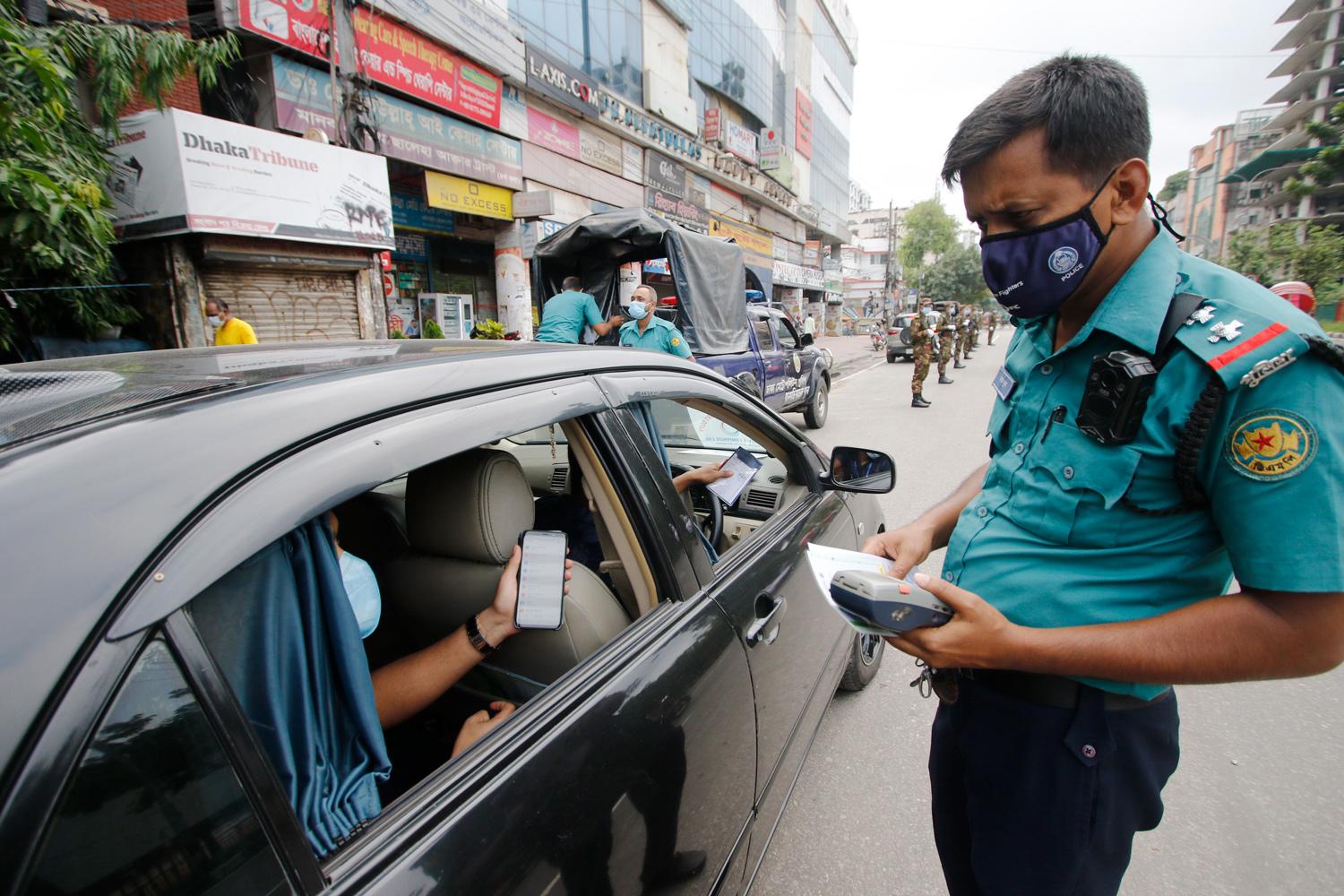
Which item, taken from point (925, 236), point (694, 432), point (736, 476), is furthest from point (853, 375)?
point (925, 236)

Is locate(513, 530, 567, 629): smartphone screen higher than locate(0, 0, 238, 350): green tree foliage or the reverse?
the reverse

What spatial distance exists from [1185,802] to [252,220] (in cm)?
927

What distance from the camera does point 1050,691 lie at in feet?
3.69

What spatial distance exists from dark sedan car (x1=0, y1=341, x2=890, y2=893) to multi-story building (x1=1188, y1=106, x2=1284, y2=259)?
6376 cm

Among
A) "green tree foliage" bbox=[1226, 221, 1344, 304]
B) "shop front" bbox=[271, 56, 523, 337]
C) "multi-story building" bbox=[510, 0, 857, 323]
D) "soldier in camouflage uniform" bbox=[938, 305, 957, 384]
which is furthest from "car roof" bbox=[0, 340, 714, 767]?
"green tree foliage" bbox=[1226, 221, 1344, 304]

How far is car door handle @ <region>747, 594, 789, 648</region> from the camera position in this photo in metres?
1.62

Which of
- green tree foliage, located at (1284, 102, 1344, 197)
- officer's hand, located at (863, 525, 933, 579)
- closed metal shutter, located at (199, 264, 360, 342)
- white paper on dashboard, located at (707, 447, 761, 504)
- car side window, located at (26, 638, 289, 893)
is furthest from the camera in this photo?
green tree foliage, located at (1284, 102, 1344, 197)

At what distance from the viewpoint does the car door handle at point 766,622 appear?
1623 millimetres

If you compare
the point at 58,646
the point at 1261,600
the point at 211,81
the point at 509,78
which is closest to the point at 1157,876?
the point at 1261,600

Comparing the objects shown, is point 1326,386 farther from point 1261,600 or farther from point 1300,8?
point 1300,8

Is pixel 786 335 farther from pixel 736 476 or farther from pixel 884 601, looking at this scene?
pixel 884 601

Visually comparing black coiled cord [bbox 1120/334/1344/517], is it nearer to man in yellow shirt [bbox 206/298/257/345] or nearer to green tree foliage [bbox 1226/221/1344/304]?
man in yellow shirt [bbox 206/298/257/345]

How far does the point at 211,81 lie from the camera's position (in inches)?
243

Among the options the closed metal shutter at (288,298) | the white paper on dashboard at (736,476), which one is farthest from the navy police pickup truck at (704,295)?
the white paper on dashboard at (736,476)
